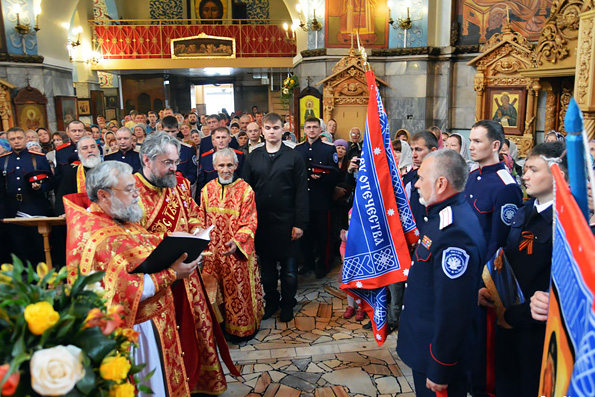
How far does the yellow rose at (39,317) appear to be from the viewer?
3.98 feet

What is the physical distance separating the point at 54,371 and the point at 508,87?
1067cm

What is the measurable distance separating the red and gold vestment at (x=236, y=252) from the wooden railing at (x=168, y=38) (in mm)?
15229

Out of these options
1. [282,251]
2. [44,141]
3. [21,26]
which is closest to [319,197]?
[282,251]

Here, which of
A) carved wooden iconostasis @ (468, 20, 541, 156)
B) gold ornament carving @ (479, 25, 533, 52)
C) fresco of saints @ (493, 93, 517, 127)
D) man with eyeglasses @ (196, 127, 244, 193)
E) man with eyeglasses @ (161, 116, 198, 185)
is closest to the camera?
man with eyeglasses @ (196, 127, 244, 193)

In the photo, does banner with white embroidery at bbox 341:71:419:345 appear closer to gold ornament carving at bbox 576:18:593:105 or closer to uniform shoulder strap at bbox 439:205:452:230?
uniform shoulder strap at bbox 439:205:452:230

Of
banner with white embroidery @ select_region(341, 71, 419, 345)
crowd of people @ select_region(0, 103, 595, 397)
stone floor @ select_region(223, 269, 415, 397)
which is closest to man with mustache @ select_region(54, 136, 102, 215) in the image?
crowd of people @ select_region(0, 103, 595, 397)

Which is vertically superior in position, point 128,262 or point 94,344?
point 94,344

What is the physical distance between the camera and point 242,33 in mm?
18672

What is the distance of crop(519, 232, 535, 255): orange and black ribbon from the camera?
2.41 meters

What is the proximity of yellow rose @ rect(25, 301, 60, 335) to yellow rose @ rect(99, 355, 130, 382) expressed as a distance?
18 cm

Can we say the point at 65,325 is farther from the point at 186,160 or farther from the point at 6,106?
the point at 6,106

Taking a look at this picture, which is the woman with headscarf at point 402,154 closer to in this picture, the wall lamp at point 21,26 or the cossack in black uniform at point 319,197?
the cossack in black uniform at point 319,197

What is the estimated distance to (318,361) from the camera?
4055 millimetres

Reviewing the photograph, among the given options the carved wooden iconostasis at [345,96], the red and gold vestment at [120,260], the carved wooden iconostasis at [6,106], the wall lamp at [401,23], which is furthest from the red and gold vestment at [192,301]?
the carved wooden iconostasis at [6,106]
